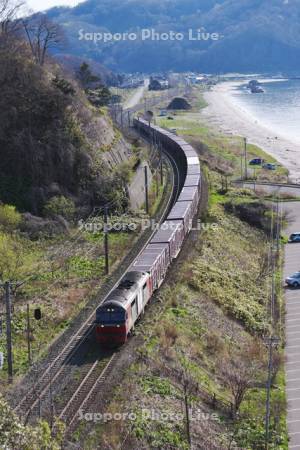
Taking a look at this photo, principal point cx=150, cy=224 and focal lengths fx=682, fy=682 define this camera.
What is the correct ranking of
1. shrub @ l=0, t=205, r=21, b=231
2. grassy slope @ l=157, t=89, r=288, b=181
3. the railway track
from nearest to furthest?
1. the railway track
2. shrub @ l=0, t=205, r=21, b=231
3. grassy slope @ l=157, t=89, r=288, b=181

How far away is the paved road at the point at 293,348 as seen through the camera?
102ft

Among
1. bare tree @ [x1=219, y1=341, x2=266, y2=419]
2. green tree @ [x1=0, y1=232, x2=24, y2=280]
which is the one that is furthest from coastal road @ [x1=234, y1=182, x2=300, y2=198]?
green tree @ [x1=0, y1=232, x2=24, y2=280]

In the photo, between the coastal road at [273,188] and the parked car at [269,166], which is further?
the parked car at [269,166]

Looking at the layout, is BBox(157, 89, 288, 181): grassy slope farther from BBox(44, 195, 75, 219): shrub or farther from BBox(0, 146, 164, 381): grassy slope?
BBox(0, 146, 164, 381): grassy slope

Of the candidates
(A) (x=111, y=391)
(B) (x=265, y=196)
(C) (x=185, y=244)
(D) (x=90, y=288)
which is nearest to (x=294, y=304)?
(C) (x=185, y=244)

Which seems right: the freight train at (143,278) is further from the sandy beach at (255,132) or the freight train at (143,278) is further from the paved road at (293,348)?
the sandy beach at (255,132)

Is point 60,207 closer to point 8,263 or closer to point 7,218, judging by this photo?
point 7,218

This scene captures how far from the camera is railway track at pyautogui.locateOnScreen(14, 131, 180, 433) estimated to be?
2744 cm

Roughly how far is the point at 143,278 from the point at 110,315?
4.87 m

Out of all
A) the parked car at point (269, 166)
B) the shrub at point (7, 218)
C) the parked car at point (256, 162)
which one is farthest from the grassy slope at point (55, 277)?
the parked car at point (256, 162)

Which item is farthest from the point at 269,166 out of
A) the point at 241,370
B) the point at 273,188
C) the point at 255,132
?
the point at 241,370

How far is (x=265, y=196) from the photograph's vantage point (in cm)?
7906

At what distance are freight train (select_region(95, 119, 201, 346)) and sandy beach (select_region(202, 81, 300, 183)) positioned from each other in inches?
1577

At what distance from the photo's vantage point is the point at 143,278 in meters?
37.5
